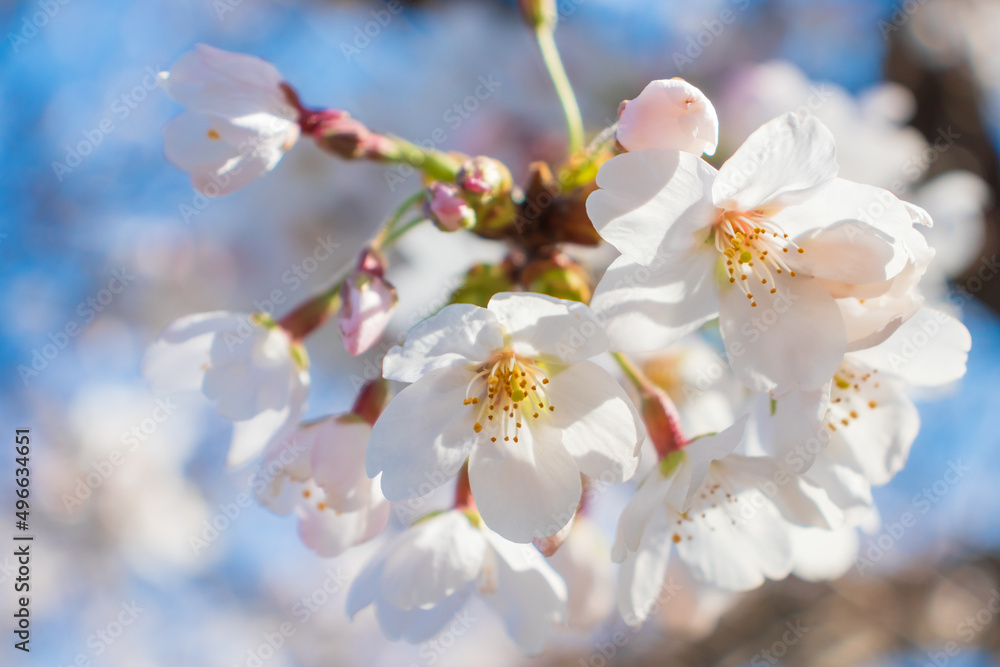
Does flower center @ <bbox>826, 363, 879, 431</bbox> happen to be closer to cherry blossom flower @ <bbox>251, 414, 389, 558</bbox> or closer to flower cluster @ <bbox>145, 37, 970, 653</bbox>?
flower cluster @ <bbox>145, 37, 970, 653</bbox>

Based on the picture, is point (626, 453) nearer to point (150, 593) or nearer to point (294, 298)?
point (294, 298)

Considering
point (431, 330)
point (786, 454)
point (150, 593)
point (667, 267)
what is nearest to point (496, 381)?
point (431, 330)

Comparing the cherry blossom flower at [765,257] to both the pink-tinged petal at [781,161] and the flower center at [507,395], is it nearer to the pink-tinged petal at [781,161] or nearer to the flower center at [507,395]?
the pink-tinged petal at [781,161]

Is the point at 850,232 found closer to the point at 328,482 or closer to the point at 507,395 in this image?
the point at 507,395

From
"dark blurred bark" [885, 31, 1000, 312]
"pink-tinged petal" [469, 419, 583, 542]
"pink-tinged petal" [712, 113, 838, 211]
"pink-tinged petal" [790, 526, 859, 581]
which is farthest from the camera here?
"dark blurred bark" [885, 31, 1000, 312]

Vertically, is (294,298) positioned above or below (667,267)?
below

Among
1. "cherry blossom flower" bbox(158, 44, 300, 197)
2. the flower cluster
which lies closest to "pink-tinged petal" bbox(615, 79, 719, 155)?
the flower cluster

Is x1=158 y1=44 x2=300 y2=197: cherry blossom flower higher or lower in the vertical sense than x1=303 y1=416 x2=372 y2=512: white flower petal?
higher

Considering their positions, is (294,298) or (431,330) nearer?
(431,330)
